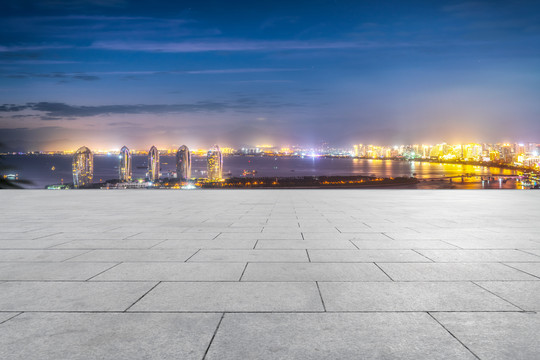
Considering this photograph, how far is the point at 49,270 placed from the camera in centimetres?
559

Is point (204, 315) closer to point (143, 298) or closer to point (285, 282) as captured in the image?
point (143, 298)

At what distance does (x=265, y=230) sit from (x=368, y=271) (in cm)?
378

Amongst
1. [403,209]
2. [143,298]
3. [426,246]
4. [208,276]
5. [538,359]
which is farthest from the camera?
[403,209]

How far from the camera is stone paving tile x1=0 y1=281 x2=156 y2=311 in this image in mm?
4106

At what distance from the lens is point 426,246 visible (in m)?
7.21

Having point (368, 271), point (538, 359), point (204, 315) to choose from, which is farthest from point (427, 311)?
point (204, 315)

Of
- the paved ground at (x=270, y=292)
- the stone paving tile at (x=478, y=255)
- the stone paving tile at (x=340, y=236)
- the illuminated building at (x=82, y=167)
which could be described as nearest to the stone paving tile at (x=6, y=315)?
the paved ground at (x=270, y=292)

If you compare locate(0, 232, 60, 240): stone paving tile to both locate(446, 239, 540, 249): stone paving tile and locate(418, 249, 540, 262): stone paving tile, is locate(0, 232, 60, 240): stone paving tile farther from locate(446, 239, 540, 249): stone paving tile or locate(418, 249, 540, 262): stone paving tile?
locate(446, 239, 540, 249): stone paving tile

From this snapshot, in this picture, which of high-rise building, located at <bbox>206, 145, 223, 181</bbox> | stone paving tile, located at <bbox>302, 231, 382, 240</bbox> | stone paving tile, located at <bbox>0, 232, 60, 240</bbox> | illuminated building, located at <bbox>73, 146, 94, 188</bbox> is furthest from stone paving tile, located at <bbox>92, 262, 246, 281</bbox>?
high-rise building, located at <bbox>206, 145, 223, 181</bbox>

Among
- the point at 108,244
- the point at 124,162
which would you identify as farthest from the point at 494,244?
the point at 124,162

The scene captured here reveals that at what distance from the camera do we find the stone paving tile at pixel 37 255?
6.27 metres

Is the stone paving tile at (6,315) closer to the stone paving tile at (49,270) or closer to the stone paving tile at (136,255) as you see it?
the stone paving tile at (49,270)

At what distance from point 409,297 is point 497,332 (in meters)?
1.03

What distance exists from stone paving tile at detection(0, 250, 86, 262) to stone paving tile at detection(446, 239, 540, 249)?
715cm
